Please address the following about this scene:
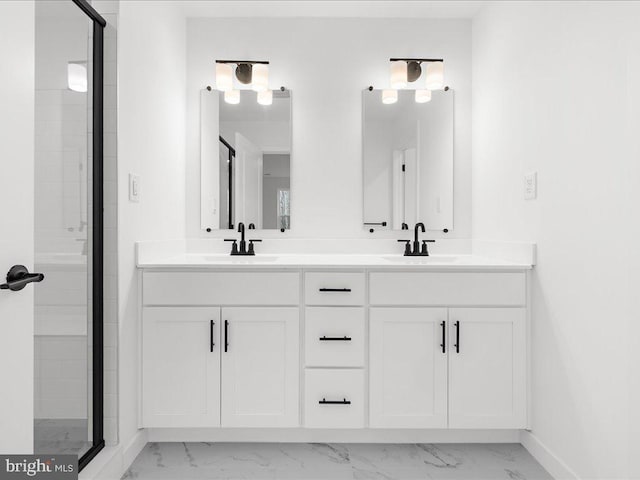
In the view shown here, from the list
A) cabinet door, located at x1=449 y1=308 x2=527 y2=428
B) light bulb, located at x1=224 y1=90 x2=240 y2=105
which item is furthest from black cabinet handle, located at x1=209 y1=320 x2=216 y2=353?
light bulb, located at x1=224 y1=90 x2=240 y2=105

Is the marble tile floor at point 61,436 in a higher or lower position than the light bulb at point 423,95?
lower

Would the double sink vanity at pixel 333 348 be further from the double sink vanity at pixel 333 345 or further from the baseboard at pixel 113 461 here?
the baseboard at pixel 113 461

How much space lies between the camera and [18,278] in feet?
3.39

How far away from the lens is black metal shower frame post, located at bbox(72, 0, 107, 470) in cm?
170

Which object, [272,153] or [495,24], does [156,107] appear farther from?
[495,24]

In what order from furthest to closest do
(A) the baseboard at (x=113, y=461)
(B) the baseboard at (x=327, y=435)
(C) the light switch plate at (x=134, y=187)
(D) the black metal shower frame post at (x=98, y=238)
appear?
(B) the baseboard at (x=327, y=435) < (C) the light switch plate at (x=134, y=187) < (D) the black metal shower frame post at (x=98, y=238) < (A) the baseboard at (x=113, y=461)

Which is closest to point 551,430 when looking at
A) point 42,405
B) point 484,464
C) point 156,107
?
point 484,464

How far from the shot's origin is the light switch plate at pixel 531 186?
1.85 meters

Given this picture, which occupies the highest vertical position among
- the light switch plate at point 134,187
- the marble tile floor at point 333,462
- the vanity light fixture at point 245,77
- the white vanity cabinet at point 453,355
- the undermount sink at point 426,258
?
the vanity light fixture at point 245,77

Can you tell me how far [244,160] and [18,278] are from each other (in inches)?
65.2

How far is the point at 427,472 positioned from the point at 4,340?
1.63 meters

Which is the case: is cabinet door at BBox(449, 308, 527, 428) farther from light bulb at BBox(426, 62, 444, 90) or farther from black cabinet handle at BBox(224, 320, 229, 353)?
light bulb at BBox(426, 62, 444, 90)

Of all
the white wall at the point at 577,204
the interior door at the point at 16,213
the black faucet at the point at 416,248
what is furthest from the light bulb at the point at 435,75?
the interior door at the point at 16,213

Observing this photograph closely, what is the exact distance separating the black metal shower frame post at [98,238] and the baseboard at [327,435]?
1.22 ft
